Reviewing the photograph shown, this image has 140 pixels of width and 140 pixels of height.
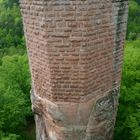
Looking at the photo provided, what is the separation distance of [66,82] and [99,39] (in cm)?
82

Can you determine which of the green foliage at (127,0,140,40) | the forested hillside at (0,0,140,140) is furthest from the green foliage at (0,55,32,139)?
the green foliage at (127,0,140,40)

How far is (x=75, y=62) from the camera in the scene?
4406mm

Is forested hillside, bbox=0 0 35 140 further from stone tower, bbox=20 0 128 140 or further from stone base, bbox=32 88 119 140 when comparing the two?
stone tower, bbox=20 0 128 140

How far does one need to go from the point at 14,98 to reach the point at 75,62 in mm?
6053

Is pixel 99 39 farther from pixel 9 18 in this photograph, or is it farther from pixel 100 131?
pixel 9 18

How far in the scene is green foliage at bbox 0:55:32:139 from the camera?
9562 millimetres

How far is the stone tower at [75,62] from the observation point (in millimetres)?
4199

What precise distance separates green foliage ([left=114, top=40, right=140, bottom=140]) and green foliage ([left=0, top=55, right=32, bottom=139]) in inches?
133

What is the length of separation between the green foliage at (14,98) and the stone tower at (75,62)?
14.9 feet

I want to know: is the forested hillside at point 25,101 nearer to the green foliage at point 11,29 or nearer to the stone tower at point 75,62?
the stone tower at point 75,62

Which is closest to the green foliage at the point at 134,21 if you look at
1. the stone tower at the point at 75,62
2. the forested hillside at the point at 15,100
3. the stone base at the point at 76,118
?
the forested hillside at the point at 15,100

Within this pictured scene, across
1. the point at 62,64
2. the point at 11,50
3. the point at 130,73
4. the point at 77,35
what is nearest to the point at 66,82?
the point at 62,64

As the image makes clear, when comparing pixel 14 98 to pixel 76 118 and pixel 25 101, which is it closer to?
pixel 25 101

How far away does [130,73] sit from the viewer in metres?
9.21
